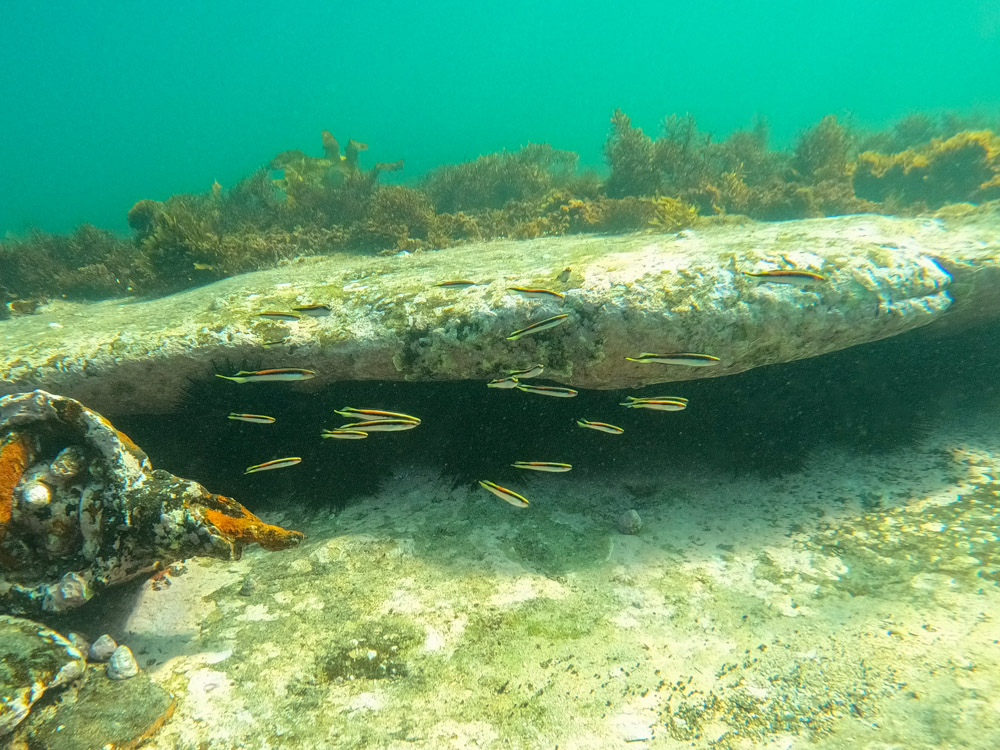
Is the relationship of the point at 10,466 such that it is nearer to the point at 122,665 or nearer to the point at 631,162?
the point at 122,665

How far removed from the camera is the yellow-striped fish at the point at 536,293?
145 inches

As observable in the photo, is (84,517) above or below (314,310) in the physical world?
below

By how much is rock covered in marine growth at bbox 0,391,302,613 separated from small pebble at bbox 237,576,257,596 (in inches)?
21.4

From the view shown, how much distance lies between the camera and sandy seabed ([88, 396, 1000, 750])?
7.94ft

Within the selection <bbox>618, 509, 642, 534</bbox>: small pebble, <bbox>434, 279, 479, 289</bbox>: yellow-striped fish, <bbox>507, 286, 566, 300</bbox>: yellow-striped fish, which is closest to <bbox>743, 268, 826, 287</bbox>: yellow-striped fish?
<bbox>507, 286, 566, 300</bbox>: yellow-striped fish

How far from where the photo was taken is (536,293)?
373 cm

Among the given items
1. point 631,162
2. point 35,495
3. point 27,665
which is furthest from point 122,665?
point 631,162

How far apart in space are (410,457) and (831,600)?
3632 millimetres

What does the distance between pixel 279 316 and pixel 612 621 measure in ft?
11.8

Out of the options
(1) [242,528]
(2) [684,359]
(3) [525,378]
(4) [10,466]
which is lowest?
(1) [242,528]

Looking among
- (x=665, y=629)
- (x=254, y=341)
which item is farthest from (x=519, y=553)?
(x=254, y=341)

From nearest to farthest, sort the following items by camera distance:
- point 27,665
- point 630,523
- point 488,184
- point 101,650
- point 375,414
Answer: point 27,665 → point 101,650 → point 375,414 → point 630,523 → point 488,184

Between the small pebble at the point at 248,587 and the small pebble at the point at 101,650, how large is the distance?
0.72 m

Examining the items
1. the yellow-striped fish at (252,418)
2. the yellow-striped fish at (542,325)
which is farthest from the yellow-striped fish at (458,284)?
the yellow-striped fish at (252,418)
